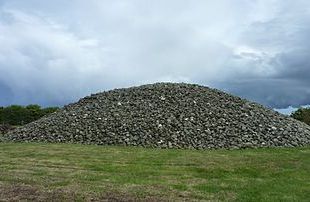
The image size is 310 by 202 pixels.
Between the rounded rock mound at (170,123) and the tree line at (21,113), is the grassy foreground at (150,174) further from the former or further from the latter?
the tree line at (21,113)

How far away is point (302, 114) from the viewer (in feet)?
156

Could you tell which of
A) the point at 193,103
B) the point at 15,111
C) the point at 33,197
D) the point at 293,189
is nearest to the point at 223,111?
the point at 193,103

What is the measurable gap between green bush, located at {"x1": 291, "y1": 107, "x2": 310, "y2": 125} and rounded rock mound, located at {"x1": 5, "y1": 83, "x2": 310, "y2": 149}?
47.2 ft

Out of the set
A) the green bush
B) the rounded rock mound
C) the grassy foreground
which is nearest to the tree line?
the rounded rock mound

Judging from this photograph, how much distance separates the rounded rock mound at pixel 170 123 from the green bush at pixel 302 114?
14.4 metres

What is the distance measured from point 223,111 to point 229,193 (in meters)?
16.3

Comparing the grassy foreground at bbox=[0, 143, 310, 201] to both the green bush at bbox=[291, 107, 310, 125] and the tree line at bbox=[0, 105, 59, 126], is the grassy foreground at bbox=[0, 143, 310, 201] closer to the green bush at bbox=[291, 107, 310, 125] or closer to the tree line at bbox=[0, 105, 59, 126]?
the green bush at bbox=[291, 107, 310, 125]

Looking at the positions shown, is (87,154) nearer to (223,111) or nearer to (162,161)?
(162,161)

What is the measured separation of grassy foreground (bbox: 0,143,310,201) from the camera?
12.8 meters

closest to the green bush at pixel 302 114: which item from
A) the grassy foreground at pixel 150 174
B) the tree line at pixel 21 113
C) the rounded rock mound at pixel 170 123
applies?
the rounded rock mound at pixel 170 123

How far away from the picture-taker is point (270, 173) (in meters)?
16.6

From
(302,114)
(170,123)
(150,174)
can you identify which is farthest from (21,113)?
(150,174)

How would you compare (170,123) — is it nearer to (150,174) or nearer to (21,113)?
(150,174)

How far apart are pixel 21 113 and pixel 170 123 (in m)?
28.9
